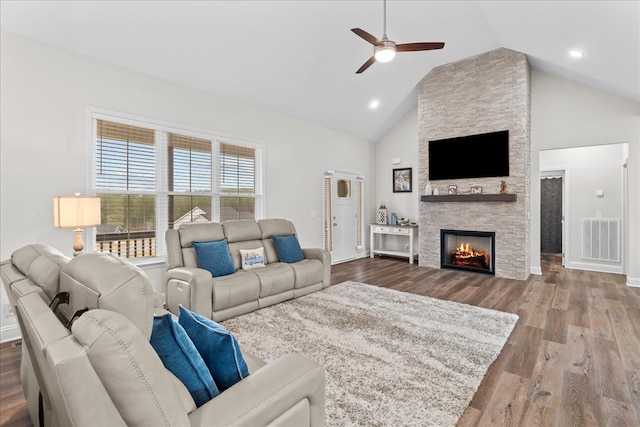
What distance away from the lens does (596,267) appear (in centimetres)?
607

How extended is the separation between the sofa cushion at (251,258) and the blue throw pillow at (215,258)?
0.81 feet

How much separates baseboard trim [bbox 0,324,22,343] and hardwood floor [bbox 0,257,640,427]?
142mm

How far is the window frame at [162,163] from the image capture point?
142 inches

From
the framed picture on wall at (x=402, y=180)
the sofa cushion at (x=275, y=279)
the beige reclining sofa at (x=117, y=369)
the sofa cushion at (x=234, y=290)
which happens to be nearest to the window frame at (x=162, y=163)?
the sofa cushion at (x=234, y=290)

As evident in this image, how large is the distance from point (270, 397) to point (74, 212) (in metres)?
2.75

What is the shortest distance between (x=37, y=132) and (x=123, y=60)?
1.22 meters

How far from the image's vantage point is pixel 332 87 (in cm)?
559

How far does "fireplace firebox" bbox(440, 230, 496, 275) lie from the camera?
19.2 ft

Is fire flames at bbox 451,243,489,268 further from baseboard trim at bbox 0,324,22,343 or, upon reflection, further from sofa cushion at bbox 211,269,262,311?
baseboard trim at bbox 0,324,22,343

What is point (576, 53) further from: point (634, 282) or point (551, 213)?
point (551, 213)

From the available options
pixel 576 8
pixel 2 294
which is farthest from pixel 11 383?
pixel 576 8

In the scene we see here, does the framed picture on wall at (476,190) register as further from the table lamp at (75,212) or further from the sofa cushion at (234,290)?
the table lamp at (75,212)

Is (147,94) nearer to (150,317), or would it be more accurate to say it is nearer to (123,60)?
(123,60)

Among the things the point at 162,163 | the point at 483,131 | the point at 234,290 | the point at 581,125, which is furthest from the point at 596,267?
the point at 162,163
